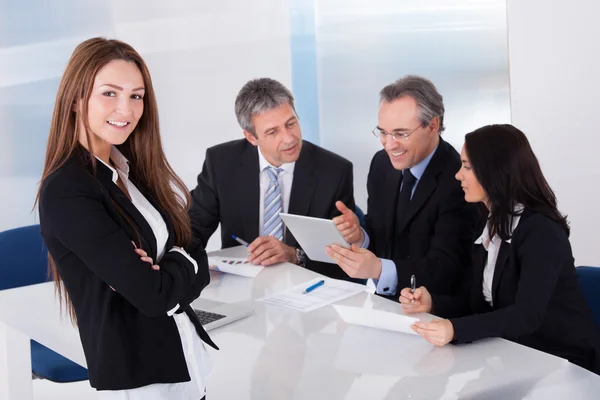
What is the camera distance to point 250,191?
3.27 meters

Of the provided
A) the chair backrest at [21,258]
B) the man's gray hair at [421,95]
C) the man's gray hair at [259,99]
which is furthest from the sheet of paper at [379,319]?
the chair backrest at [21,258]

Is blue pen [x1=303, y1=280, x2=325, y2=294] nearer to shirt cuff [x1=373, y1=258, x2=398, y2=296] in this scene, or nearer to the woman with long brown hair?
shirt cuff [x1=373, y1=258, x2=398, y2=296]

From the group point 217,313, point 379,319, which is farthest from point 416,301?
point 217,313

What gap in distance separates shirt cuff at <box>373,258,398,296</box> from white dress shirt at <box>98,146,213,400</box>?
110 cm

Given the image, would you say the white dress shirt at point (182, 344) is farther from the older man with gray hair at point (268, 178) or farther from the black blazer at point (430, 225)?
the older man with gray hair at point (268, 178)

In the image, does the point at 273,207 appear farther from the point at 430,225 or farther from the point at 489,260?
the point at 489,260

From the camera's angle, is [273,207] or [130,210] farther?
[273,207]

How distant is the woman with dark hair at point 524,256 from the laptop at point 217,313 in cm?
50

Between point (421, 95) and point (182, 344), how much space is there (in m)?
1.63

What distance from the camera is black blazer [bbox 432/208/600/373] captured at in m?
1.95

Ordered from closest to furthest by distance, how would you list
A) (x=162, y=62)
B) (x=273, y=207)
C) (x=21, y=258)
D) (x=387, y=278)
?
1. (x=387, y=278)
2. (x=21, y=258)
3. (x=273, y=207)
4. (x=162, y=62)

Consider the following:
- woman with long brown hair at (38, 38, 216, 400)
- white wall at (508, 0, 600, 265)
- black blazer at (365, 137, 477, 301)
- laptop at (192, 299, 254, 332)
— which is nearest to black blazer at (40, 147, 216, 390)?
woman with long brown hair at (38, 38, 216, 400)

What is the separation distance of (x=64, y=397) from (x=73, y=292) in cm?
250

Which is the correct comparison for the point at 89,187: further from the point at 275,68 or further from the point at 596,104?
the point at 275,68
